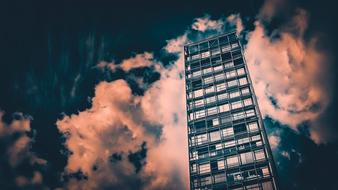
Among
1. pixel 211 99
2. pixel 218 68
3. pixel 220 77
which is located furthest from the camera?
pixel 218 68

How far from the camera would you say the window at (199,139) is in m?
62.8

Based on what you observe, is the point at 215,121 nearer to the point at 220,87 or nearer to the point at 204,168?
the point at 220,87

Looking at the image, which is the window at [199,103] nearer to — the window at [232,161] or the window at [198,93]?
the window at [198,93]

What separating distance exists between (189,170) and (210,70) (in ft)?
87.1

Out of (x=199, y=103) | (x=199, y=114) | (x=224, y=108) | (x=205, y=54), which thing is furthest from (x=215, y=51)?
(x=199, y=114)

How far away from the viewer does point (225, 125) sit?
62.8 m

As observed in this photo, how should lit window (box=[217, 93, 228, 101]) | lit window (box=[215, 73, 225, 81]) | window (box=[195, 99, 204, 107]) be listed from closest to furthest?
lit window (box=[217, 93, 228, 101])
window (box=[195, 99, 204, 107])
lit window (box=[215, 73, 225, 81])

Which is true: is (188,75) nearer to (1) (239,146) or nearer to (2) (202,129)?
(2) (202,129)

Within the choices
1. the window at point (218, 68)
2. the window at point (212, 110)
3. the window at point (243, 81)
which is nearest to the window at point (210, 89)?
the window at point (212, 110)

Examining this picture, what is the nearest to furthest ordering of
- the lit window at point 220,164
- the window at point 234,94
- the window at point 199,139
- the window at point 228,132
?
the lit window at point 220,164
the window at point 228,132
the window at point 199,139
the window at point 234,94

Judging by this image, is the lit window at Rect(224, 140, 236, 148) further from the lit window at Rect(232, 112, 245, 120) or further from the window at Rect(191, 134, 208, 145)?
the lit window at Rect(232, 112, 245, 120)

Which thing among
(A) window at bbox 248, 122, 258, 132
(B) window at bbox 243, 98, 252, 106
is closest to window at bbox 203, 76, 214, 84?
(B) window at bbox 243, 98, 252, 106

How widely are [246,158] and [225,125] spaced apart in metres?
8.43

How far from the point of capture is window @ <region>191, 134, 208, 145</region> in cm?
6281
